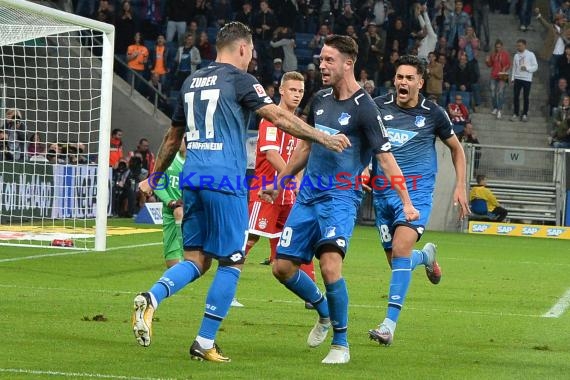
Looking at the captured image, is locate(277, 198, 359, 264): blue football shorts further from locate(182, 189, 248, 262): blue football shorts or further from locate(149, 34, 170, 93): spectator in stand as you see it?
locate(149, 34, 170, 93): spectator in stand

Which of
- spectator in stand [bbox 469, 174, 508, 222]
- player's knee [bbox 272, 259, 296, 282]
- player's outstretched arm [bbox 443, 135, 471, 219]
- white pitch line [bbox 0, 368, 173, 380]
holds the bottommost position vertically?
spectator in stand [bbox 469, 174, 508, 222]

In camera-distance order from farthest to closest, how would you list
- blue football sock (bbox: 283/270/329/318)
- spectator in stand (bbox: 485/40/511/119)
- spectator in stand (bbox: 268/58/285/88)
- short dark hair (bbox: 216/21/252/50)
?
1. spectator in stand (bbox: 485/40/511/119)
2. spectator in stand (bbox: 268/58/285/88)
3. blue football sock (bbox: 283/270/329/318)
4. short dark hair (bbox: 216/21/252/50)

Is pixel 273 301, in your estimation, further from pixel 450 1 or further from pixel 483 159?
pixel 450 1

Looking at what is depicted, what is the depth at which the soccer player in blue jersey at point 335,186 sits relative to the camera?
8.38m

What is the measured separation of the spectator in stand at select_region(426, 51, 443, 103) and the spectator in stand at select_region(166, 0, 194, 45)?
21.8ft

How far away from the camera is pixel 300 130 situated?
7895 mm

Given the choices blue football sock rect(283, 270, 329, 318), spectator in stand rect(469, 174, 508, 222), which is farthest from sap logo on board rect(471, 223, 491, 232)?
blue football sock rect(283, 270, 329, 318)

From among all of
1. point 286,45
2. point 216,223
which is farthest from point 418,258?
point 286,45

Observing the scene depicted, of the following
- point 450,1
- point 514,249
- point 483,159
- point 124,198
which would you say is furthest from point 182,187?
point 450,1

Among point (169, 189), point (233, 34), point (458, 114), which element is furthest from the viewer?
point (458, 114)

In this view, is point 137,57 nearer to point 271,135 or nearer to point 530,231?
point 530,231

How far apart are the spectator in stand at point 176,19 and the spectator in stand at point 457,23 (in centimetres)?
725

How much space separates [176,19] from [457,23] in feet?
25.4

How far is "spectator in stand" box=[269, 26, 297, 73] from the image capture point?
3056 cm
